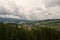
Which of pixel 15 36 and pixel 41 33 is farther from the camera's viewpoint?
pixel 41 33

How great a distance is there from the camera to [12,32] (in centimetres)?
1878

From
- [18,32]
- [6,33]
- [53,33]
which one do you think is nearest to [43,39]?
[53,33]

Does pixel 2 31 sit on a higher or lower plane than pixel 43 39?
higher

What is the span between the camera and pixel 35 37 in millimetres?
18984

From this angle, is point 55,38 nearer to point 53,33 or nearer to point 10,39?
point 53,33

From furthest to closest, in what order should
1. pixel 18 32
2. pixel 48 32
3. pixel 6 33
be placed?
pixel 48 32, pixel 18 32, pixel 6 33

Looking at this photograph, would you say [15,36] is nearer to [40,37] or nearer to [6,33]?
[6,33]

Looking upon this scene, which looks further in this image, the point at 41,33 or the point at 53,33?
the point at 53,33

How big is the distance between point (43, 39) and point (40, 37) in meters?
0.64

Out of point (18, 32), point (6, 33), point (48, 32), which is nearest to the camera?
point (6, 33)

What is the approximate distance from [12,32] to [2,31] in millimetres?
1493

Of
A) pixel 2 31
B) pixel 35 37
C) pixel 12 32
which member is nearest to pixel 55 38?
pixel 35 37

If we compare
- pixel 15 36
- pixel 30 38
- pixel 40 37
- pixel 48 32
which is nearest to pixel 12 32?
pixel 15 36

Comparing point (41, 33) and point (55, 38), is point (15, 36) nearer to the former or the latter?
point (41, 33)
